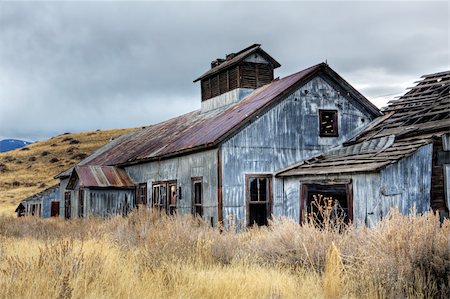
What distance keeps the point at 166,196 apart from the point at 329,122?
6.89 m

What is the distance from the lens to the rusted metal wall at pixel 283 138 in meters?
16.5

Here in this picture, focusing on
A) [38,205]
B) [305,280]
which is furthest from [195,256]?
[38,205]

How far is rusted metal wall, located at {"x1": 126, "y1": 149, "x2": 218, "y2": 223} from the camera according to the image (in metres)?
16.8

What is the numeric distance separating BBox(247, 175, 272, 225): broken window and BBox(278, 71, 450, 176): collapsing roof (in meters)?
0.64

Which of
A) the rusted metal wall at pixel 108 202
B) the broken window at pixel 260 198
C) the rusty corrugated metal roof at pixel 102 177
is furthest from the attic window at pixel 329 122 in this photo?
the rusty corrugated metal roof at pixel 102 177

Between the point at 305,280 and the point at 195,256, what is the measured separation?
2226 millimetres

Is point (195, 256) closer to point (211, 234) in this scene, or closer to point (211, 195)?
point (211, 234)

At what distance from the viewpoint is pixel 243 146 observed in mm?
16672

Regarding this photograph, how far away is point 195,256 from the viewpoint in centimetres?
909

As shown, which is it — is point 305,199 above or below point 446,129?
below

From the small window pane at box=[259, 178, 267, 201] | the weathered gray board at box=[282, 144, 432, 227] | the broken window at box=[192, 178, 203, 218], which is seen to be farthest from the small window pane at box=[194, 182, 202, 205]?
the weathered gray board at box=[282, 144, 432, 227]

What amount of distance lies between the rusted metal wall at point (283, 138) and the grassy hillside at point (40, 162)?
33.4 m

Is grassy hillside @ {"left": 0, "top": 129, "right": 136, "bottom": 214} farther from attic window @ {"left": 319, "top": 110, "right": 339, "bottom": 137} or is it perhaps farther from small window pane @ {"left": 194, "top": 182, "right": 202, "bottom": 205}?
attic window @ {"left": 319, "top": 110, "right": 339, "bottom": 137}

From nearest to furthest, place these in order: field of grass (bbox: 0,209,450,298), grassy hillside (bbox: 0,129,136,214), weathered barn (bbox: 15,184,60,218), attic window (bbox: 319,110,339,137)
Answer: field of grass (bbox: 0,209,450,298) < attic window (bbox: 319,110,339,137) < weathered barn (bbox: 15,184,60,218) < grassy hillside (bbox: 0,129,136,214)
